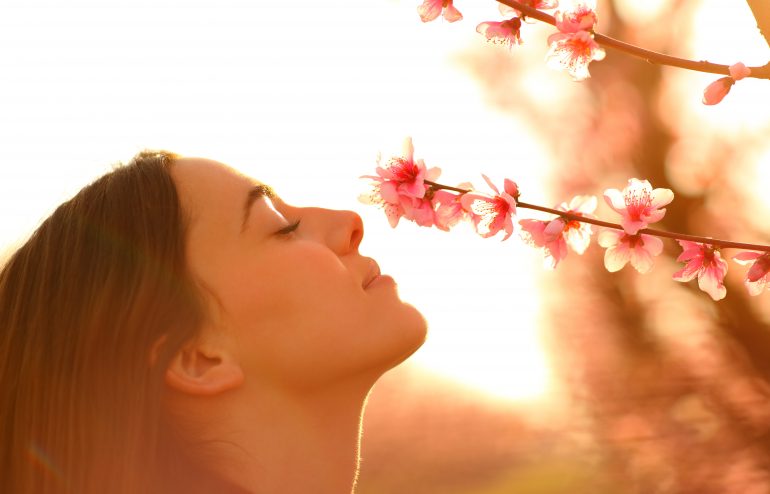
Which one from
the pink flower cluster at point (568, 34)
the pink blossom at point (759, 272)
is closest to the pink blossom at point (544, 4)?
the pink flower cluster at point (568, 34)

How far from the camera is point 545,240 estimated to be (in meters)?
1.78

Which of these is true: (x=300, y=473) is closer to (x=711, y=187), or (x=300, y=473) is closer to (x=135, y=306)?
(x=135, y=306)

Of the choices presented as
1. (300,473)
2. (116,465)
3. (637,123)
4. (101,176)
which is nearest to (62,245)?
(101,176)

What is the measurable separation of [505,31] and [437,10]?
0.43 ft

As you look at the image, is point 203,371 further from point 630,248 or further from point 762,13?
point 762,13

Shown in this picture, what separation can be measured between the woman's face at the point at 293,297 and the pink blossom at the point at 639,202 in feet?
1.38

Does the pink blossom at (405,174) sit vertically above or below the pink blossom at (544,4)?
below

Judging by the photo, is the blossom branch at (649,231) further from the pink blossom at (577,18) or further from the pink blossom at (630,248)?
the pink blossom at (577,18)

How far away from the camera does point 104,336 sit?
1837 mm

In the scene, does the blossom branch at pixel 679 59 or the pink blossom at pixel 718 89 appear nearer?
the blossom branch at pixel 679 59

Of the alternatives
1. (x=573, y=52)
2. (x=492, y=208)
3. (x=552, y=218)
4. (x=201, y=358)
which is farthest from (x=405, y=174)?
(x=201, y=358)

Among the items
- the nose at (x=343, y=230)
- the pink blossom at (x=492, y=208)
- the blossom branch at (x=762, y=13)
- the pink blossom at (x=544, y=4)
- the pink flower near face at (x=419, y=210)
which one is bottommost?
the nose at (x=343, y=230)

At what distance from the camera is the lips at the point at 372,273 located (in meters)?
1.88

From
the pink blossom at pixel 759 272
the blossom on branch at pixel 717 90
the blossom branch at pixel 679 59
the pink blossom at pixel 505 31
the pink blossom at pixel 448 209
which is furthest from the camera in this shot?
the pink blossom at pixel 448 209
